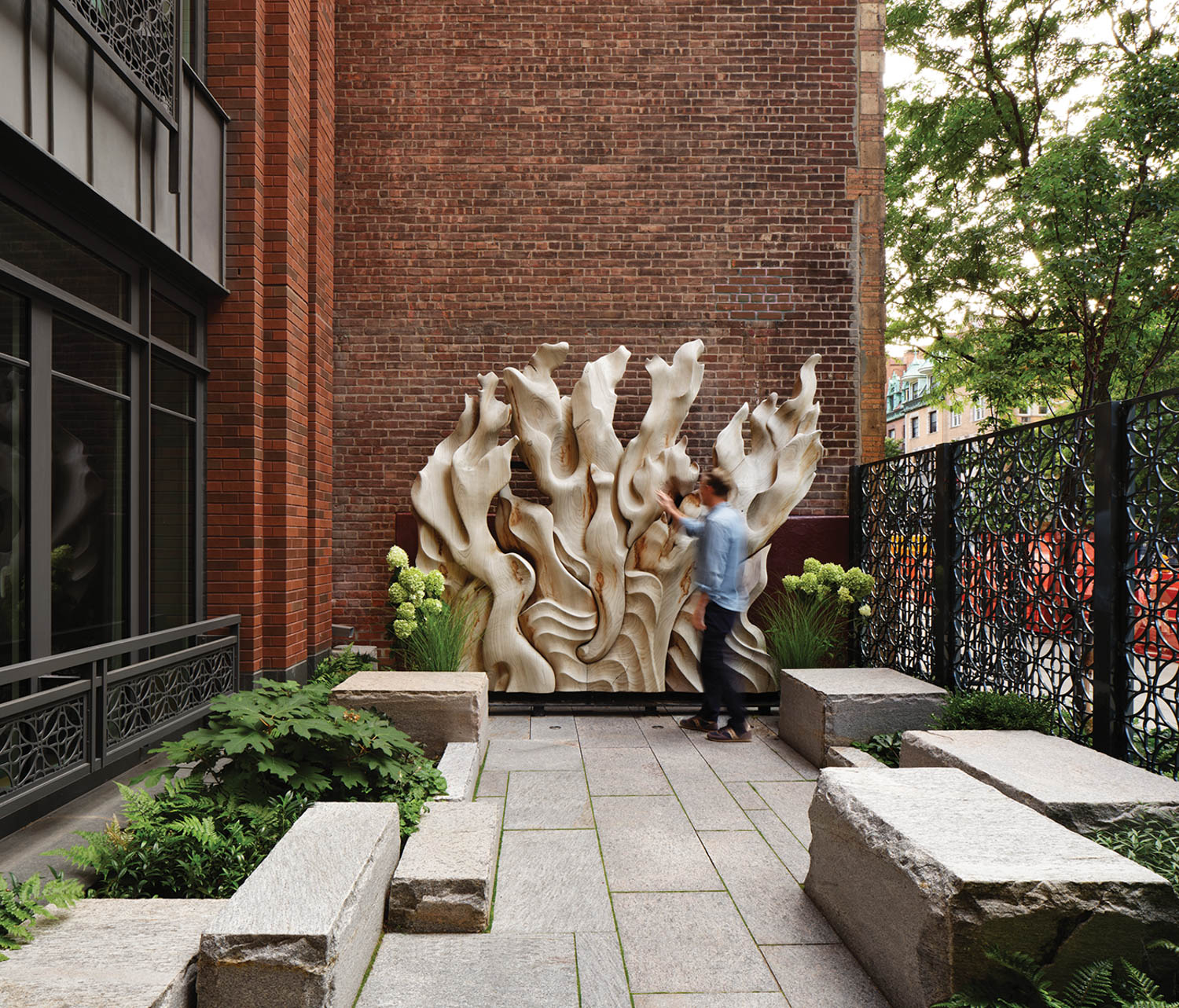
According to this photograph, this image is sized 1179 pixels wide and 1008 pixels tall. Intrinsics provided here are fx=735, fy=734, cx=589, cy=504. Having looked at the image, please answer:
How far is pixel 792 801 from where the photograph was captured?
4832 millimetres

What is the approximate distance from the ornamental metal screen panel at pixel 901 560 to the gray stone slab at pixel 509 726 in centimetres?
350

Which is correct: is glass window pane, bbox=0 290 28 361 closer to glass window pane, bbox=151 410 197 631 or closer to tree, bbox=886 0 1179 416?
glass window pane, bbox=151 410 197 631

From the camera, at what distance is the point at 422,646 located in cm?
667

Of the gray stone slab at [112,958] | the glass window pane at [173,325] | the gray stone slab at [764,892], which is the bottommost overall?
the gray stone slab at [764,892]

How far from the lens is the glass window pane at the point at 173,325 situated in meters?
5.63

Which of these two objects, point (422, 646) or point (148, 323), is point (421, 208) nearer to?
point (148, 323)

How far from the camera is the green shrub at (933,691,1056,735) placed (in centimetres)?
466

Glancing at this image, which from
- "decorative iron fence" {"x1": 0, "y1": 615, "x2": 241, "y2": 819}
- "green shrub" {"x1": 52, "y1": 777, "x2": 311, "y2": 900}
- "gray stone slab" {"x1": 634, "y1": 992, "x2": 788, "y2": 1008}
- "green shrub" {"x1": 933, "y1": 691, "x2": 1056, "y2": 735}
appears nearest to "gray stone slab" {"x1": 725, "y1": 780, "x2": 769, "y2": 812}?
"green shrub" {"x1": 933, "y1": 691, "x2": 1056, "y2": 735}

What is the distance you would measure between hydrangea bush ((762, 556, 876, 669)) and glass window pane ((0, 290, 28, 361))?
6207 mm

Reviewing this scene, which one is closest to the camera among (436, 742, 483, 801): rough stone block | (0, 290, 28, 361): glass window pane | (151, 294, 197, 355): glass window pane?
(0, 290, 28, 361): glass window pane

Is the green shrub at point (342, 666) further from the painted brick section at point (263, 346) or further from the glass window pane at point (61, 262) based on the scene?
the glass window pane at point (61, 262)

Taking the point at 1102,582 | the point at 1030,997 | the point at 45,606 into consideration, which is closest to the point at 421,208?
the point at 45,606

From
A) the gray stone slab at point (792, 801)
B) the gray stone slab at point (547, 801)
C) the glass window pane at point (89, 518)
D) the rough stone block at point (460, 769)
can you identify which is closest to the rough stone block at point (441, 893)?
the rough stone block at point (460, 769)

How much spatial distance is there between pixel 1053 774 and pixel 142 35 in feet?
23.3
